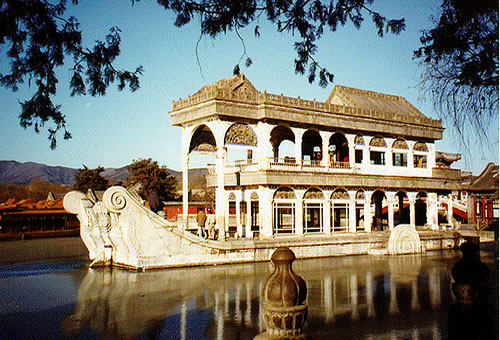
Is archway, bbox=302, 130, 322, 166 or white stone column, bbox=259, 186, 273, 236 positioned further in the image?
archway, bbox=302, 130, 322, 166

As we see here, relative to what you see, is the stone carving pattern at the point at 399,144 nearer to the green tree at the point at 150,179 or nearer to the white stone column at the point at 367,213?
the white stone column at the point at 367,213

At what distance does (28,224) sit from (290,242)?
2289 centimetres

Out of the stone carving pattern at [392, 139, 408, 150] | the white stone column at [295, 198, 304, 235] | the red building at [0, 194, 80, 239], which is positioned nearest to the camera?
the white stone column at [295, 198, 304, 235]

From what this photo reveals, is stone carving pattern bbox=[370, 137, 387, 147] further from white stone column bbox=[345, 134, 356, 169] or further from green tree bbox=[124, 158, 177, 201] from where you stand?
green tree bbox=[124, 158, 177, 201]

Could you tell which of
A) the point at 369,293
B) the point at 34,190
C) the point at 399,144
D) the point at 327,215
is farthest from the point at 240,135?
the point at 34,190

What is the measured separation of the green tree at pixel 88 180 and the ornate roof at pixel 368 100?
28.9m

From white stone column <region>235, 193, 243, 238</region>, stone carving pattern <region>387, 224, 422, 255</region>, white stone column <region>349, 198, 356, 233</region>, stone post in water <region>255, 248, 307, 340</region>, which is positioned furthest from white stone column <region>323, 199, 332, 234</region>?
stone post in water <region>255, 248, 307, 340</region>

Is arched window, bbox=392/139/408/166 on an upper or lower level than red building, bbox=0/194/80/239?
upper

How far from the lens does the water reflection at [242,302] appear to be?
8.70 m

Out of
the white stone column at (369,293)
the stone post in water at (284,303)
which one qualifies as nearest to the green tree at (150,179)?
the white stone column at (369,293)

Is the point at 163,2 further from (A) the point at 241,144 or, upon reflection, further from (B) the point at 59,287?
(A) the point at 241,144

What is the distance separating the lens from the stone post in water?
428cm

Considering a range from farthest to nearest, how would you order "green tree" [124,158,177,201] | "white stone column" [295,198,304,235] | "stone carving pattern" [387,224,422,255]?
"green tree" [124,158,177,201]
"stone carving pattern" [387,224,422,255]
"white stone column" [295,198,304,235]

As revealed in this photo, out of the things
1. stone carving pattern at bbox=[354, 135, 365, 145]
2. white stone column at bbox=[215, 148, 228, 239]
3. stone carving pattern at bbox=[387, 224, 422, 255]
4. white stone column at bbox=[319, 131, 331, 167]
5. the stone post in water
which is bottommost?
stone carving pattern at bbox=[387, 224, 422, 255]
